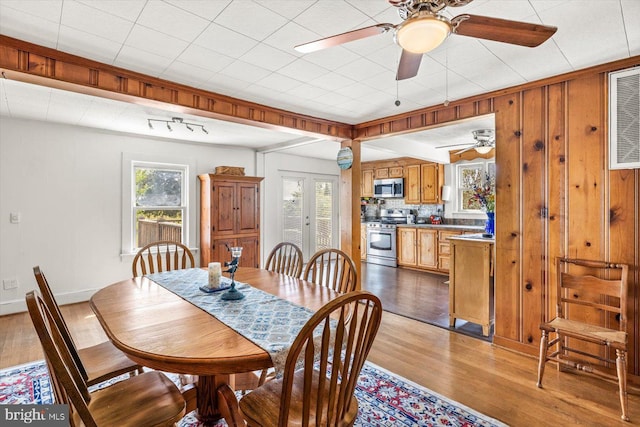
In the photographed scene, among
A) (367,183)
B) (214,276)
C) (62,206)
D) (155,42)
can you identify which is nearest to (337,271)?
(214,276)

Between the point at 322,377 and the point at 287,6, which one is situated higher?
the point at 287,6

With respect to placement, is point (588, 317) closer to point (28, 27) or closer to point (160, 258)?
point (160, 258)

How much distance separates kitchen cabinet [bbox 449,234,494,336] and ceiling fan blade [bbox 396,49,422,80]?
6.90 feet

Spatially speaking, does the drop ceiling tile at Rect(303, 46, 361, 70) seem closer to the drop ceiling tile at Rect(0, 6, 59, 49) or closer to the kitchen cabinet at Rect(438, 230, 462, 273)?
the drop ceiling tile at Rect(0, 6, 59, 49)

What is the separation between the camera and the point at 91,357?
181 centimetres

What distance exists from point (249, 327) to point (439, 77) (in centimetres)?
236

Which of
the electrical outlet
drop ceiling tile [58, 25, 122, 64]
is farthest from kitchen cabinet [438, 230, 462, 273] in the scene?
the electrical outlet

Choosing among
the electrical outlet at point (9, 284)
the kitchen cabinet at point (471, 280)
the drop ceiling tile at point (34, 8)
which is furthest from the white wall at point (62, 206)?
the kitchen cabinet at point (471, 280)

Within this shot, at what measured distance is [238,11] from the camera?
1758mm

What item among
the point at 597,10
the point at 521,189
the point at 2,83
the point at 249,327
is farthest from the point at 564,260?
the point at 2,83

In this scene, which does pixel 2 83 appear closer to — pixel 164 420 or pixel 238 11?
pixel 238 11

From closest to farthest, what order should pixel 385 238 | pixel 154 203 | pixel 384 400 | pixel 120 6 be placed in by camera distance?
pixel 120 6
pixel 384 400
pixel 154 203
pixel 385 238

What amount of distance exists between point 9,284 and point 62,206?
104 centimetres

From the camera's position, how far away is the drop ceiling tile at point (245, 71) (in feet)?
7.91
